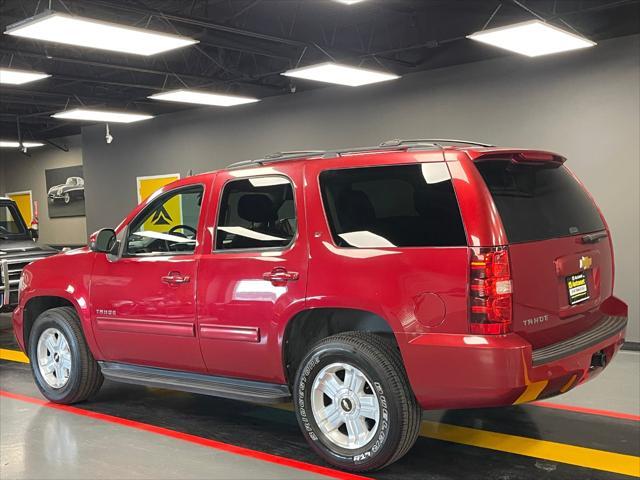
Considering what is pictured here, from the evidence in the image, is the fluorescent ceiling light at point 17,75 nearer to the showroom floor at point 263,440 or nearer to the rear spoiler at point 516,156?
the showroom floor at point 263,440

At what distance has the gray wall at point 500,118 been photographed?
8.25 m

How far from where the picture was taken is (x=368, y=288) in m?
3.84

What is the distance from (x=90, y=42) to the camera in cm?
742

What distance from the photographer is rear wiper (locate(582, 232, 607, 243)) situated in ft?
13.4

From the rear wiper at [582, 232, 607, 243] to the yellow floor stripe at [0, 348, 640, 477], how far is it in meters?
1.29

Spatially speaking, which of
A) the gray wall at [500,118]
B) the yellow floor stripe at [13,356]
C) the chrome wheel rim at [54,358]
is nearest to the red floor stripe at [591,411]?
the gray wall at [500,118]

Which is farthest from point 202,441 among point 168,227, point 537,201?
point 537,201

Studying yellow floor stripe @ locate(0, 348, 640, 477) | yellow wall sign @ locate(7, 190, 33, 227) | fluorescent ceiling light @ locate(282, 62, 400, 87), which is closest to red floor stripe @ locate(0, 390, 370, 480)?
yellow floor stripe @ locate(0, 348, 640, 477)

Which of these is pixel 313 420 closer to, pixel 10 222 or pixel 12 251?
pixel 12 251

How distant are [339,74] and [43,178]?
13.8 meters

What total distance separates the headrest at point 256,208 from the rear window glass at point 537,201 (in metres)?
1.42

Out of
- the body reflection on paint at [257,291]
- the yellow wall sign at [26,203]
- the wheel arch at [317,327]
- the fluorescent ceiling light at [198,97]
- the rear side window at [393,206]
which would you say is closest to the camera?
the rear side window at [393,206]

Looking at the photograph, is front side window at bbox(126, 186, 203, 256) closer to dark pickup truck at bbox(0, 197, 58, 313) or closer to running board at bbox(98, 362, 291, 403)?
running board at bbox(98, 362, 291, 403)

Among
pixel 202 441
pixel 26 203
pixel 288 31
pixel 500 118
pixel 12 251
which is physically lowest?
pixel 202 441
